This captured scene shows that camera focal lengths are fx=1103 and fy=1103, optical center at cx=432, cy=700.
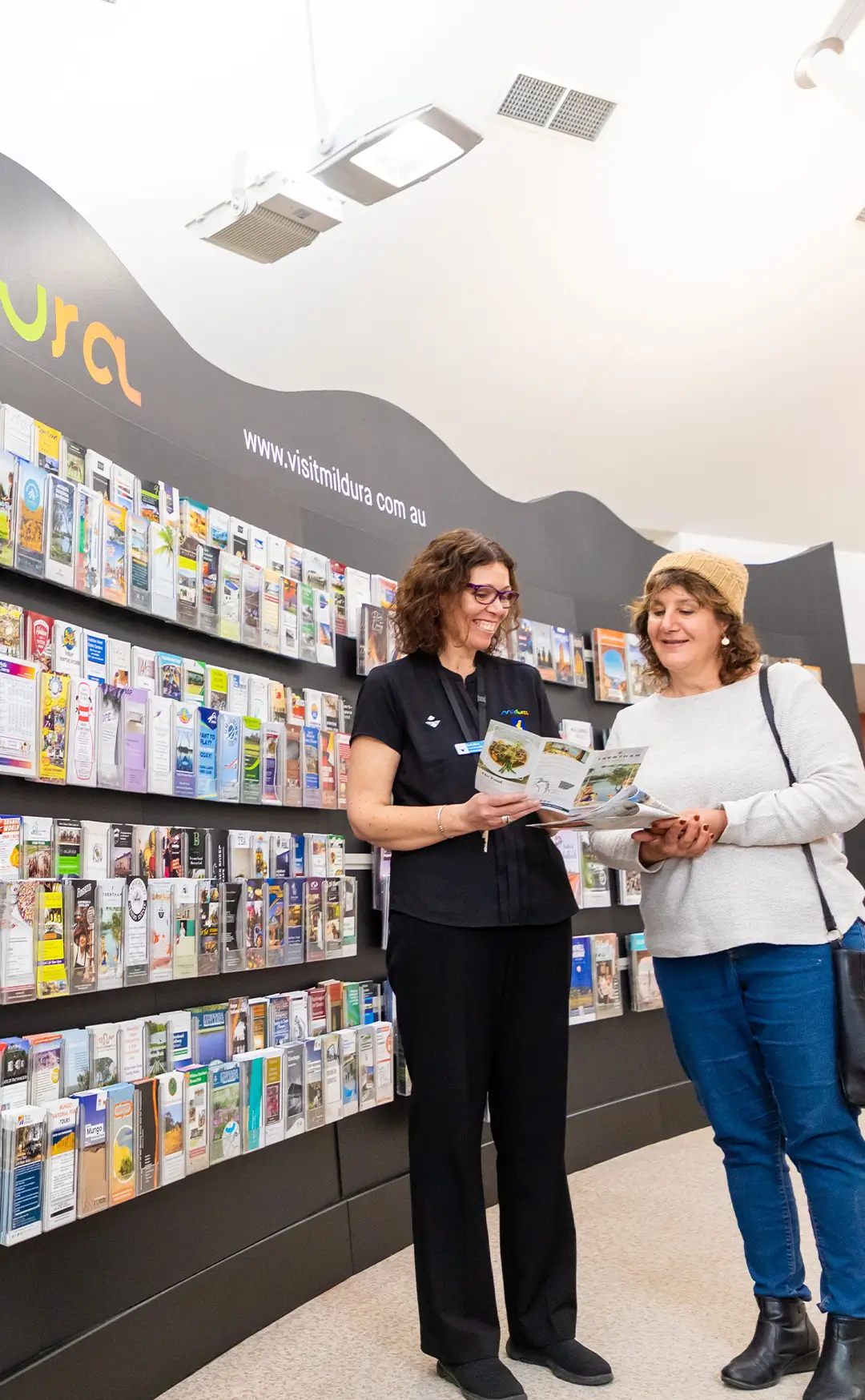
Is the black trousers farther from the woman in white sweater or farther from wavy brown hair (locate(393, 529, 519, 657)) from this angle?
wavy brown hair (locate(393, 529, 519, 657))

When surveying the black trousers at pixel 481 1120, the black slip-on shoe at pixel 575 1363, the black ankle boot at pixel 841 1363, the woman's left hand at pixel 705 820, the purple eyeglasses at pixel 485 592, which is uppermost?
the purple eyeglasses at pixel 485 592

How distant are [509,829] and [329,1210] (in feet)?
4.33

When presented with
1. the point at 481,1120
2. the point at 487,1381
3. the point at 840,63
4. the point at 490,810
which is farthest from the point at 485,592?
the point at 840,63

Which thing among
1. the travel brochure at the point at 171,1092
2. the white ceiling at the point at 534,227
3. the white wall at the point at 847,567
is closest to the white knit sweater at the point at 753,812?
the travel brochure at the point at 171,1092

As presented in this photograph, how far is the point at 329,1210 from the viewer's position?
9.17 feet

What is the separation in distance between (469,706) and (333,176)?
9.93 feet

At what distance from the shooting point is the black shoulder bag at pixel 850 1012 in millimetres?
1949

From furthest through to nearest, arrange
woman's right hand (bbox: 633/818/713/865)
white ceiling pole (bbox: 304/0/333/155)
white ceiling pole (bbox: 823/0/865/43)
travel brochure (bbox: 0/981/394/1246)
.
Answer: white ceiling pole (bbox: 823/0/865/43)
white ceiling pole (bbox: 304/0/333/155)
woman's right hand (bbox: 633/818/713/865)
travel brochure (bbox: 0/981/394/1246)

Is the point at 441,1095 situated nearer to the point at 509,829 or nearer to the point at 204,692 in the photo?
the point at 509,829

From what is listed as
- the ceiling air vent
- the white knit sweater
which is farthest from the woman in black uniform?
the ceiling air vent

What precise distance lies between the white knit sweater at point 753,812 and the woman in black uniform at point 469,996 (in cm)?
23

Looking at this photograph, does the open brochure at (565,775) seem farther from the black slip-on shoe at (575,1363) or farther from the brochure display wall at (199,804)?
the black slip-on shoe at (575,1363)

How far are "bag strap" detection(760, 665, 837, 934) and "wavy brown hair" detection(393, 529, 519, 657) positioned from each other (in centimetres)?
54

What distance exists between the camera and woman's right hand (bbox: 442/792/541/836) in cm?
187
